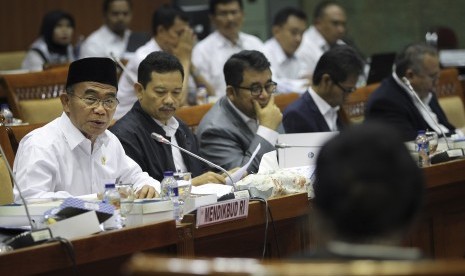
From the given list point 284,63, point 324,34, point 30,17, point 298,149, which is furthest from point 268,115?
point 30,17

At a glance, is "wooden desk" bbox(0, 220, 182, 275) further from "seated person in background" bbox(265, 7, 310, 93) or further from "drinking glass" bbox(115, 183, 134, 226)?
"seated person in background" bbox(265, 7, 310, 93)

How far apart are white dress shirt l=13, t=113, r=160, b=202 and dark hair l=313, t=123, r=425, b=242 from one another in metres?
2.13

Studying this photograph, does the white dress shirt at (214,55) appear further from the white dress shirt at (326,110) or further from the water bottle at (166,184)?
the water bottle at (166,184)

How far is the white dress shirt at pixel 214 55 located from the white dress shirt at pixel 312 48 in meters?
0.85

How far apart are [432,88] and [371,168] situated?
4.67 m

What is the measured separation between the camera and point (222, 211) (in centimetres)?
337

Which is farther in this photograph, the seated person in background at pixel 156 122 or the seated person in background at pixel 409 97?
the seated person in background at pixel 409 97

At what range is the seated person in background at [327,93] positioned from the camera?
17.6 ft

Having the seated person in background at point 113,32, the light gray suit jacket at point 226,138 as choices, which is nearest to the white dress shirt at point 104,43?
the seated person in background at point 113,32

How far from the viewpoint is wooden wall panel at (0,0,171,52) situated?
9492 mm

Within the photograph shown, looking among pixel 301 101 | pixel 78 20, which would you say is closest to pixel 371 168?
pixel 301 101

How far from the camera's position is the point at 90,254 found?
2904mm

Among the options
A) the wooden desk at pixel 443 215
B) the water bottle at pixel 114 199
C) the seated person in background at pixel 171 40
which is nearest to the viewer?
the water bottle at pixel 114 199

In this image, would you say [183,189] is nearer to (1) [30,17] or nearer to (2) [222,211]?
(2) [222,211]
